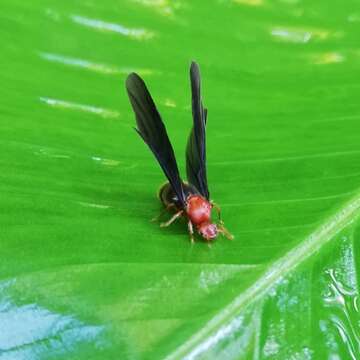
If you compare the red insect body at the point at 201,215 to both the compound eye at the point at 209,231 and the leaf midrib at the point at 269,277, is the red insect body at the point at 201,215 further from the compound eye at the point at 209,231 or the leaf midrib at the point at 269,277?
the leaf midrib at the point at 269,277

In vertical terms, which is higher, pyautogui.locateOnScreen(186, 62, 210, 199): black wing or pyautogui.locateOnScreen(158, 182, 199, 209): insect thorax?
pyautogui.locateOnScreen(186, 62, 210, 199): black wing

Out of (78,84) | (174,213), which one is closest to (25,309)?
(174,213)

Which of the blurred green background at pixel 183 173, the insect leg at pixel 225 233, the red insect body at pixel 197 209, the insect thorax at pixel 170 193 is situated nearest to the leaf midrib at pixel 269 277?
the blurred green background at pixel 183 173

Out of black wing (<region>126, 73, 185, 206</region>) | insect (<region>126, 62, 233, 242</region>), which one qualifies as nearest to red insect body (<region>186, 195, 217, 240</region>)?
insect (<region>126, 62, 233, 242</region>)

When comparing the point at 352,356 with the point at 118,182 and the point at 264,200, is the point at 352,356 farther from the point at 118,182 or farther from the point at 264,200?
the point at 118,182

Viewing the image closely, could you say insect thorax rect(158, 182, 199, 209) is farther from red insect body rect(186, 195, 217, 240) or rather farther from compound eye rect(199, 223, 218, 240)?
compound eye rect(199, 223, 218, 240)

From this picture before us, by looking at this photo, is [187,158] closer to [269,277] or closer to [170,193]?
[170,193]

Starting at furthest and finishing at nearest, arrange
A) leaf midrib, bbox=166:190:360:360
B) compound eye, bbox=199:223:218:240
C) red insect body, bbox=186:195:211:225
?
red insect body, bbox=186:195:211:225
compound eye, bbox=199:223:218:240
leaf midrib, bbox=166:190:360:360
